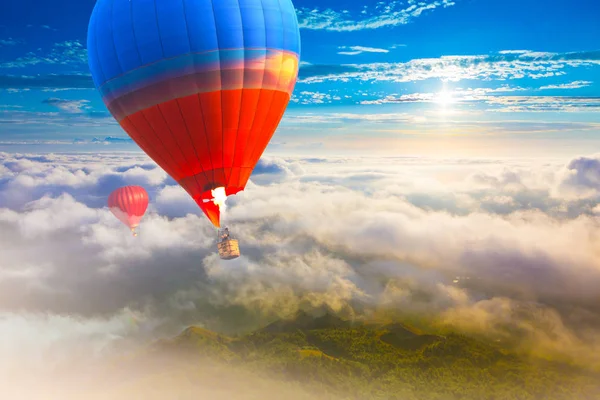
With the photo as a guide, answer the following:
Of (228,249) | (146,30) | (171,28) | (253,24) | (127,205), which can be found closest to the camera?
(171,28)

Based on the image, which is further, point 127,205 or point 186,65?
point 127,205

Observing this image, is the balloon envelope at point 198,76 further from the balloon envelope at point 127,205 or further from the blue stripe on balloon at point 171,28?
the balloon envelope at point 127,205

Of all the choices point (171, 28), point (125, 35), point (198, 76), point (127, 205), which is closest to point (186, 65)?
point (198, 76)

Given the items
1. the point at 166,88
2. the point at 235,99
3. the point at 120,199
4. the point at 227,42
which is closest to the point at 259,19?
the point at 227,42

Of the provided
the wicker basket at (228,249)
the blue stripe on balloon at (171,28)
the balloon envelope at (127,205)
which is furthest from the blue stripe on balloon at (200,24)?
the balloon envelope at (127,205)

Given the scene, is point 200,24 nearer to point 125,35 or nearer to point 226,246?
point 125,35

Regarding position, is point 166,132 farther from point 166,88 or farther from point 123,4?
point 123,4
